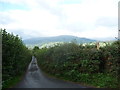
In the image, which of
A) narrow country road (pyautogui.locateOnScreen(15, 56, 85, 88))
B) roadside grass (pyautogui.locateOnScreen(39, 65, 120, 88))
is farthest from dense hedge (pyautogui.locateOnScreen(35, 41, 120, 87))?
narrow country road (pyautogui.locateOnScreen(15, 56, 85, 88))

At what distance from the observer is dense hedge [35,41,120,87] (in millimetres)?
→ 13617

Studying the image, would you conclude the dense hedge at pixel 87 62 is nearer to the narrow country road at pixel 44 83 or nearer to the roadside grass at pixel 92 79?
the roadside grass at pixel 92 79

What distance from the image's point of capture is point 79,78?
608 inches

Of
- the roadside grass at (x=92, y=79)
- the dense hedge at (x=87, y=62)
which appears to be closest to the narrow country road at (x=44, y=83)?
the roadside grass at (x=92, y=79)

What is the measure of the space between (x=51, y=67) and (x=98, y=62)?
6758 millimetres

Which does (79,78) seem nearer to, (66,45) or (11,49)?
(66,45)

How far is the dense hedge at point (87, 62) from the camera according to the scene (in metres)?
13.6

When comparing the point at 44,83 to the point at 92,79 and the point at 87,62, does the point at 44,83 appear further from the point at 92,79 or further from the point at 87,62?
the point at 87,62

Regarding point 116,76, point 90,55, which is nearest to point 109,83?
point 116,76

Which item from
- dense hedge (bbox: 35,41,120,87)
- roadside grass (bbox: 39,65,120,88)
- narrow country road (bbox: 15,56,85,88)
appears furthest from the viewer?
dense hedge (bbox: 35,41,120,87)

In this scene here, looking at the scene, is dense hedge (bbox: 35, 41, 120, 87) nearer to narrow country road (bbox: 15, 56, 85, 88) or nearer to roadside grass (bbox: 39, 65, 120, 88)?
roadside grass (bbox: 39, 65, 120, 88)

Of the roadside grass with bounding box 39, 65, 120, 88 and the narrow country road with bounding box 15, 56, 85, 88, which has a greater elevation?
the roadside grass with bounding box 39, 65, 120, 88

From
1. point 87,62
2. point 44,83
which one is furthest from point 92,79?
point 44,83

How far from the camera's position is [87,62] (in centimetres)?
1619
